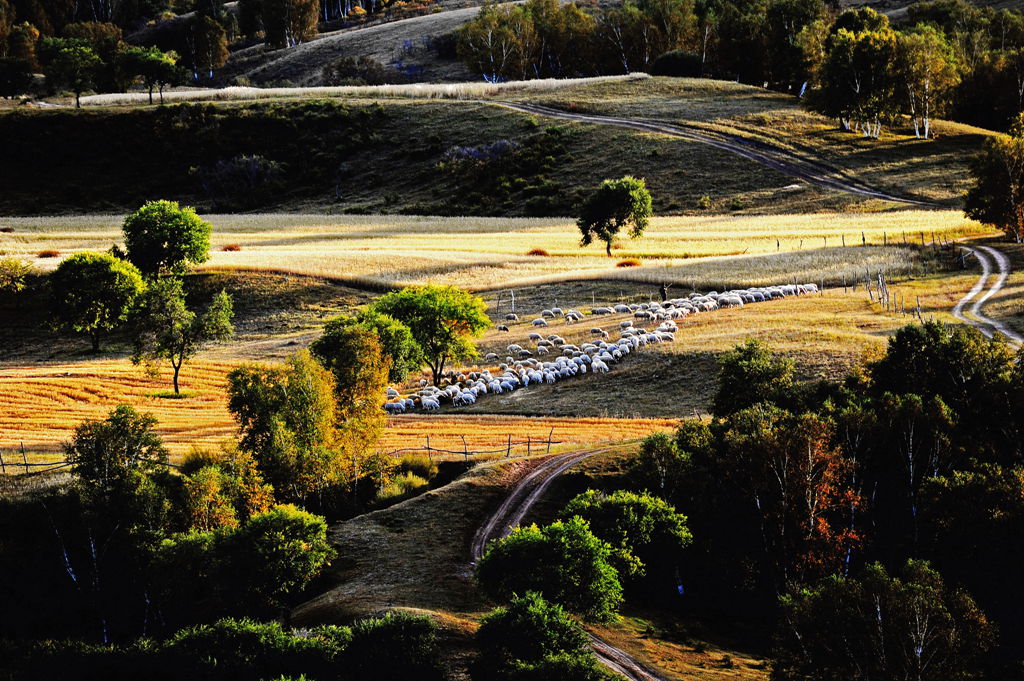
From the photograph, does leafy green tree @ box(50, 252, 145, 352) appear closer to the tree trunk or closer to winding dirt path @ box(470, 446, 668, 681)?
the tree trunk

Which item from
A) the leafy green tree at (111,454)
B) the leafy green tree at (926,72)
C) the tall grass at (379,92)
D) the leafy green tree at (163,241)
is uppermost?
the tall grass at (379,92)

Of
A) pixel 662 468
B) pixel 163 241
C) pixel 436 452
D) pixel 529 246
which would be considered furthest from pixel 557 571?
pixel 529 246

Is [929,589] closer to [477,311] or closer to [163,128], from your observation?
[477,311]

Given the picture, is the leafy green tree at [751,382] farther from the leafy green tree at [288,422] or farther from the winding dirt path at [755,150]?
the winding dirt path at [755,150]

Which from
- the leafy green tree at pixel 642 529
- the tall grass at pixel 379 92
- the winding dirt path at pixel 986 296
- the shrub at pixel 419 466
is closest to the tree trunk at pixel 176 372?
the shrub at pixel 419 466

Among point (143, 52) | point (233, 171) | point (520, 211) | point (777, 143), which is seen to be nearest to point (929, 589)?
point (520, 211)

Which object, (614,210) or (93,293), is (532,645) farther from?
(614,210)

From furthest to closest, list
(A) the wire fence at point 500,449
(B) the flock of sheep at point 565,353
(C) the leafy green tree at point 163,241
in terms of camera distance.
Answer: (C) the leafy green tree at point 163,241 → (B) the flock of sheep at point 565,353 → (A) the wire fence at point 500,449
